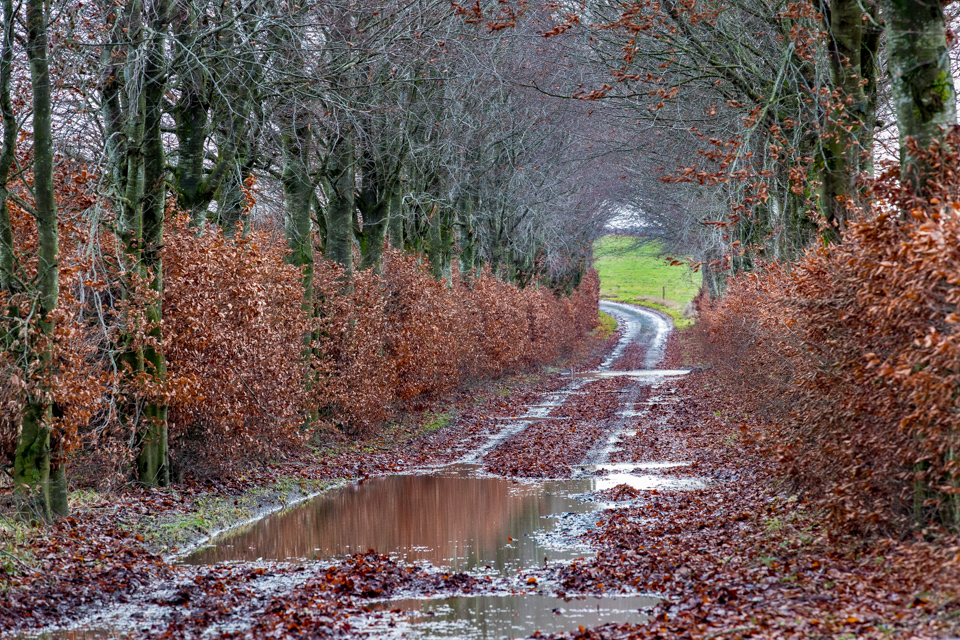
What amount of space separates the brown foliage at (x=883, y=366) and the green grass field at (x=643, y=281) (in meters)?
69.8

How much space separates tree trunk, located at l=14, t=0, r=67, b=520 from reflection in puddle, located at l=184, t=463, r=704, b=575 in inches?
74.1

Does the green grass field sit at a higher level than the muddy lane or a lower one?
higher

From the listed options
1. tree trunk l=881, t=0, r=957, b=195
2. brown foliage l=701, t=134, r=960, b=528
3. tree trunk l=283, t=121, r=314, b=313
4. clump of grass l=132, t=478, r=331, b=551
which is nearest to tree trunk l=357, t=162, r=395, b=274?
tree trunk l=283, t=121, r=314, b=313

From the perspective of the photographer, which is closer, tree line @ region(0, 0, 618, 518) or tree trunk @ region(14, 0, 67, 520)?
tree trunk @ region(14, 0, 67, 520)

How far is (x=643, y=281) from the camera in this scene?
11262 centimetres

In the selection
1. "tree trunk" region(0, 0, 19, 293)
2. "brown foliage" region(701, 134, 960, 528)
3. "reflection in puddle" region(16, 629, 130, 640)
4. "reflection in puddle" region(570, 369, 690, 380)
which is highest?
"tree trunk" region(0, 0, 19, 293)

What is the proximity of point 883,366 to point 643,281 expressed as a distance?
108m

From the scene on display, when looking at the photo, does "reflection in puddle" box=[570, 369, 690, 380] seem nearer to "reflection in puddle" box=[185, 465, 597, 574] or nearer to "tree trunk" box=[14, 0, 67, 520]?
"reflection in puddle" box=[185, 465, 597, 574]

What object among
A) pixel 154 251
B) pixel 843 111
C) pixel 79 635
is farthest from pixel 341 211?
pixel 79 635

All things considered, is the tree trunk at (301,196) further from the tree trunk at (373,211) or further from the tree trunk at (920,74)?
the tree trunk at (920,74)

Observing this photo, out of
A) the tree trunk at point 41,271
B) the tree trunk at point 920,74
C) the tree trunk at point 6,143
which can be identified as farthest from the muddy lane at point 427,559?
the tree trunk at point 920,74

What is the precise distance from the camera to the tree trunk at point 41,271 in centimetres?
1005

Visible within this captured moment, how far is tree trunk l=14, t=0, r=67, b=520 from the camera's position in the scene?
33.0ft

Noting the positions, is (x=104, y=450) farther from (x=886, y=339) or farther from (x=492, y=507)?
(x=886, y=339)
